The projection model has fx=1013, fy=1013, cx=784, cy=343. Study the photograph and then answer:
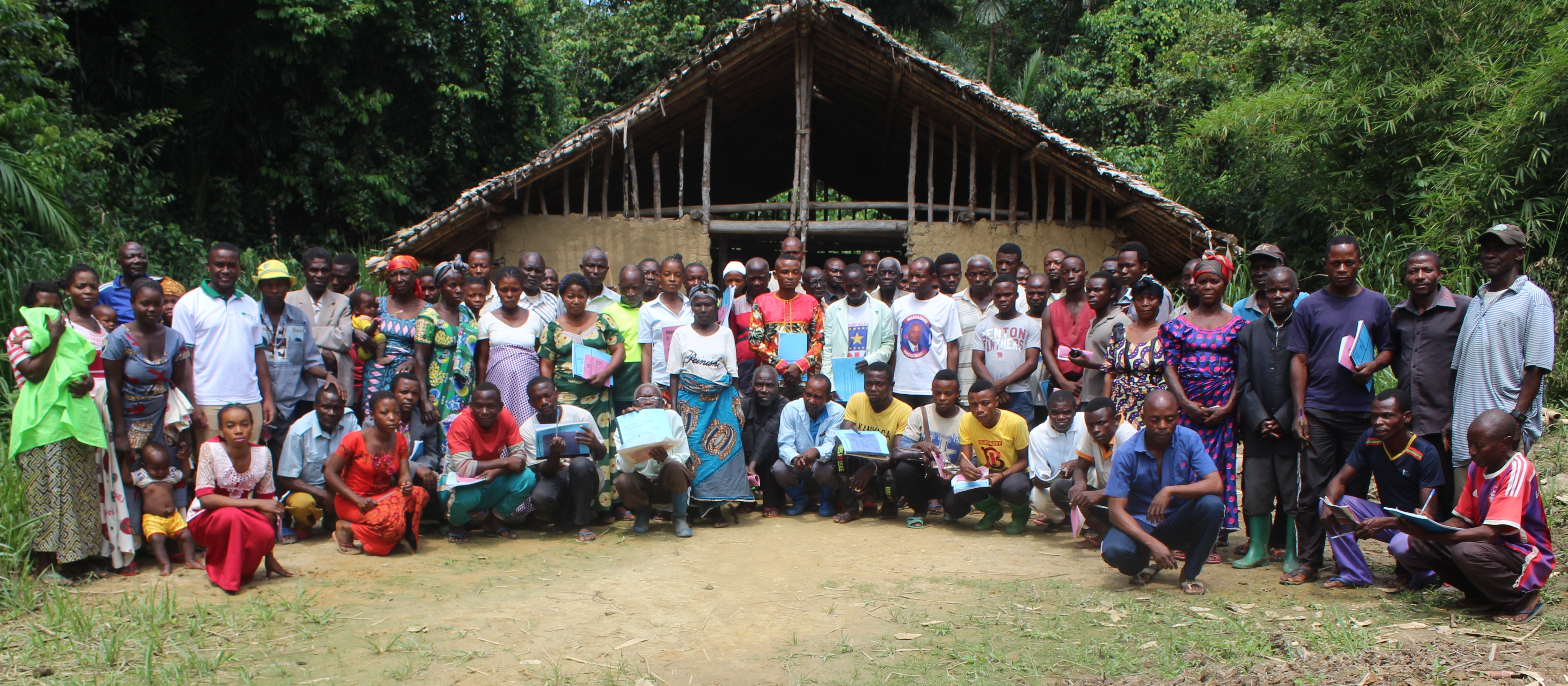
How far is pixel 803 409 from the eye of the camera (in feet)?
21.5

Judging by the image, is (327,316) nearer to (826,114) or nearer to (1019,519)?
(1019,519)

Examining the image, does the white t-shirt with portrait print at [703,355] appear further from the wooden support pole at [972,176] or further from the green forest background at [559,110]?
the green forest background at [559,110]

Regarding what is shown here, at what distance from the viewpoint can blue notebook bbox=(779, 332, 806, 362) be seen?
680 cm

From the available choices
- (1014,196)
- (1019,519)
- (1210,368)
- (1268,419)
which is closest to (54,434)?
(1019,519)

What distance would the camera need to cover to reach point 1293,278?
5211 mm

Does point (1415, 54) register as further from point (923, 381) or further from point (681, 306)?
point (681, 306)

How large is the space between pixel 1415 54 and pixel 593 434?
9533mm

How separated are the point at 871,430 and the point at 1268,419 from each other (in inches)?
92.3

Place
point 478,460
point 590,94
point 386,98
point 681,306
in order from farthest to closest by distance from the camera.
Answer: point 590,94
point 386,98
point 681,306
point 478,460

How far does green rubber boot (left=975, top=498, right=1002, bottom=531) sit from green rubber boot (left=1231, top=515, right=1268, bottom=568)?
4.76ft

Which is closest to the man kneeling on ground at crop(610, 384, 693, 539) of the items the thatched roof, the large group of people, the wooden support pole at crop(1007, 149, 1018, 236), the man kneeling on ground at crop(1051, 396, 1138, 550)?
the large group of people

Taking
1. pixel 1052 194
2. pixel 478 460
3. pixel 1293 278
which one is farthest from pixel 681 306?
pixel 1052 194

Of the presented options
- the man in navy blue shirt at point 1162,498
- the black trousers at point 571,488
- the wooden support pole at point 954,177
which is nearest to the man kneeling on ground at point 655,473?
the black trousers at point 571,488

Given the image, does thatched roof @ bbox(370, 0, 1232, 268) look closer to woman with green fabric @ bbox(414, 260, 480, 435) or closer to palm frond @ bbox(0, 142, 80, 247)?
palm frond @ bbox(0, 142, 80, 247)
